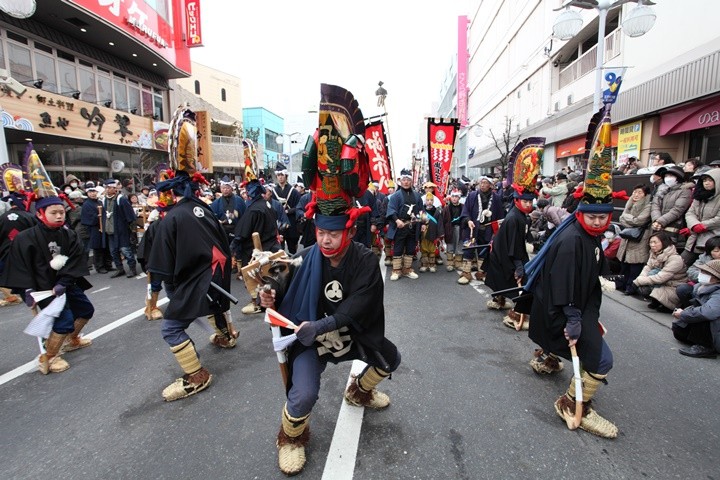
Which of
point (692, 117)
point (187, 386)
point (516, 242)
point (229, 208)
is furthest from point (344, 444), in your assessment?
point (692, 117)

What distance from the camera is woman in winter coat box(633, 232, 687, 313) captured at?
5.35m

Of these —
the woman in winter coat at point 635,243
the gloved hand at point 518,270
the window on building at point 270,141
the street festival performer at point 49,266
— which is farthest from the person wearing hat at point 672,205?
the window on building at point 270,141

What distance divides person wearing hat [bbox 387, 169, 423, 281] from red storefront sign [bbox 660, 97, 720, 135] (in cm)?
802

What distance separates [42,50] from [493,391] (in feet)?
71.0

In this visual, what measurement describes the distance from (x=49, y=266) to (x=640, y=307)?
7777 millimetres

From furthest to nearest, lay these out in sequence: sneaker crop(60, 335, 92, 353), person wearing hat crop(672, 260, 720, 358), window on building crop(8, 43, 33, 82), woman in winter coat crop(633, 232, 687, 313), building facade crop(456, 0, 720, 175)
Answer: window on building crop(8, 43, 33, 82)
building facade crop(456, 0, 720, 175)
woman in winter coat crop(633, 232, 687, 313)
sneaker crop(60, 335, 92, 353)
person wearing hat crop(672, 260, 720, 358)

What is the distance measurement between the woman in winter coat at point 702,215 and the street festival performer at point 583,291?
335 centimetres

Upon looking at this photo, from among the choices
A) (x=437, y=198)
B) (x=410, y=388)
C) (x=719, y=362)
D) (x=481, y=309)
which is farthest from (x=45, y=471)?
(x=437, y=198)

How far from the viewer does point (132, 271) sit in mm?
8523

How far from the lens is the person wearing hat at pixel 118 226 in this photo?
8.38 m

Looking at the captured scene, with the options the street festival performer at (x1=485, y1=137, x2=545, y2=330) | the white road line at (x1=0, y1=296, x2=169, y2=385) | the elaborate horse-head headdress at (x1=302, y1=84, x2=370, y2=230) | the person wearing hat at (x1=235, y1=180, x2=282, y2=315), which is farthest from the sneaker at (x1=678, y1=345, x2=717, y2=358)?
the white road line at (x1=0, y1=296, x2=169, y2=385)

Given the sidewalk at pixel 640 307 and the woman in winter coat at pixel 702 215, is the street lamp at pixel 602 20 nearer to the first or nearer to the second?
the woman in winter coat at pixel 702 215

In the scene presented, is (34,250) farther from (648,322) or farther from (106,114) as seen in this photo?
(106,114)

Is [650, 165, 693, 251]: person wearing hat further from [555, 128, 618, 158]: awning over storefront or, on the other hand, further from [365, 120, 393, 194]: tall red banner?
[555, 128, 618, 158]: awning over storefront
